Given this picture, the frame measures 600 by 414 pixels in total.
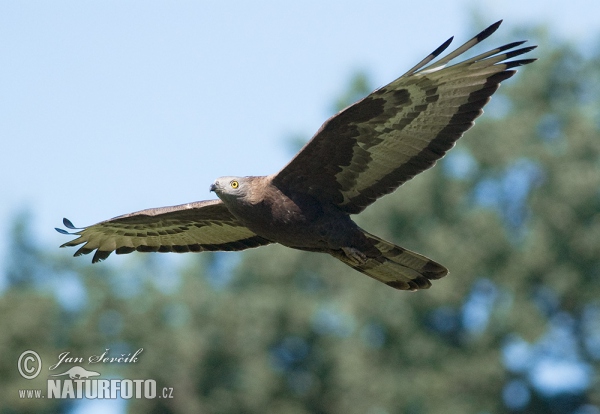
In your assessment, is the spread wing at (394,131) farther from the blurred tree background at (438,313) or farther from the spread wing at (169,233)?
the blurred tree background at (438,313)

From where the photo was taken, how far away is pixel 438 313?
32.8 m

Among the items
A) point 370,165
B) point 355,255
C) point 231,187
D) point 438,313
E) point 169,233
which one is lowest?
point 355,255

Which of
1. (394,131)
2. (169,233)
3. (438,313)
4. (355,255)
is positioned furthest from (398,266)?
(438,313)

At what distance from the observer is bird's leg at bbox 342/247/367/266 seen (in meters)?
9.78

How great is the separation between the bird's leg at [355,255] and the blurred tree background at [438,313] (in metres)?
20.4

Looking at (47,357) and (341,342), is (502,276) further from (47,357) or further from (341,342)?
(47,357)

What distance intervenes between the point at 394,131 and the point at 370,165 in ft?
1.39

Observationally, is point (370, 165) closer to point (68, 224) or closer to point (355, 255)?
point (355, 255)

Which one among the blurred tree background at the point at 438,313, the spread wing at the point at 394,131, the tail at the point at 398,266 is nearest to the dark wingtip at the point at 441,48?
the spread wing at the point at 394,131

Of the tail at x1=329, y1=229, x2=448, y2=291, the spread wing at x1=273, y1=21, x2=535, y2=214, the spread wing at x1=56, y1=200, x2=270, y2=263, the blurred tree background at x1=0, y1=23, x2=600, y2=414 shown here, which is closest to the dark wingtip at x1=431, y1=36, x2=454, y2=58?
the spread wing at x1=273, y1=21, x2=535, y2=214

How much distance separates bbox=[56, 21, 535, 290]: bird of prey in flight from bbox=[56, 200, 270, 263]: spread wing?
1000mm

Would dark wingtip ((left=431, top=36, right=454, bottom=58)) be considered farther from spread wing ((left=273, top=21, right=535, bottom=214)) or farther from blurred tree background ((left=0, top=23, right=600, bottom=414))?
blurred tree background ((left=0, top=23, right=600, bottom=414))

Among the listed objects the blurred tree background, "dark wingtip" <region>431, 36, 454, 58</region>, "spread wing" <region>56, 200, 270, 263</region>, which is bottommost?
"dark wingtip" <region>431, 36, 454, 58</region>

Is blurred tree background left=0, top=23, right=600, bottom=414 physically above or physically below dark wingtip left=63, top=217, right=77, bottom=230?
above
